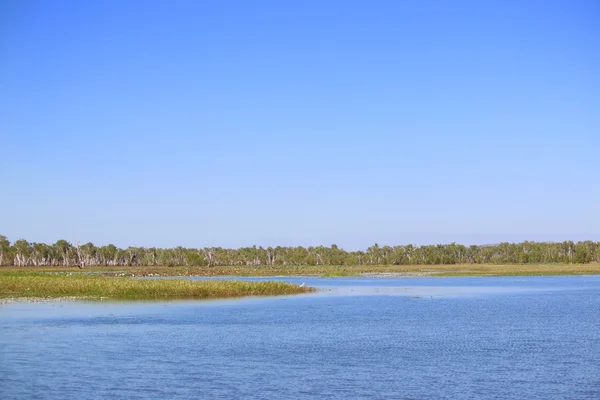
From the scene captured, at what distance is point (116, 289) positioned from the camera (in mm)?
61844

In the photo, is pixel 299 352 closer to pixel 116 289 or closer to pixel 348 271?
pixel 116 289

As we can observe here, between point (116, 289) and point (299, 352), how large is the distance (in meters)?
35.0

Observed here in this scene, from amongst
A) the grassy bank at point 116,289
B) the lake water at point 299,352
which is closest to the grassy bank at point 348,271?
the grassy bank at point 116,289

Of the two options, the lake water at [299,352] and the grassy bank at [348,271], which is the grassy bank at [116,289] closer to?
the lake water at [299,352]

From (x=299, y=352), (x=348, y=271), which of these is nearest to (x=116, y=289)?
(x=299, y=352)

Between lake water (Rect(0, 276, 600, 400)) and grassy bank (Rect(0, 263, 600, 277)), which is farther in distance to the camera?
grassy bank (Rect(0, 263, 600, 277))

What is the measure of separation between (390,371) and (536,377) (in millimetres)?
5123

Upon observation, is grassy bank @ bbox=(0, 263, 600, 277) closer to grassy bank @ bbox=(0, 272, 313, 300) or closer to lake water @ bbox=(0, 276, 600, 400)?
grassy bank @ bbox=(0, 272, 313, 300)

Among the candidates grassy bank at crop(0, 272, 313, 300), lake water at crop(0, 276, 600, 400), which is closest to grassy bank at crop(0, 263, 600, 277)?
grassy bank at crop(0, 272, 313, 300)

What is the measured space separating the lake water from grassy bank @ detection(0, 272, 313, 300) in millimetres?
8815

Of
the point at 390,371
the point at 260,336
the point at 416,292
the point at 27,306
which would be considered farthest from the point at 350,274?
the point at 390,371

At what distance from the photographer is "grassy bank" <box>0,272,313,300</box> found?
60781mm

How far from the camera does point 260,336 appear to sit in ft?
119

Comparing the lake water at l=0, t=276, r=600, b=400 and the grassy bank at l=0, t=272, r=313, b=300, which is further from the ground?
the grassy bank at l=0, t=272, r=313, b=300
